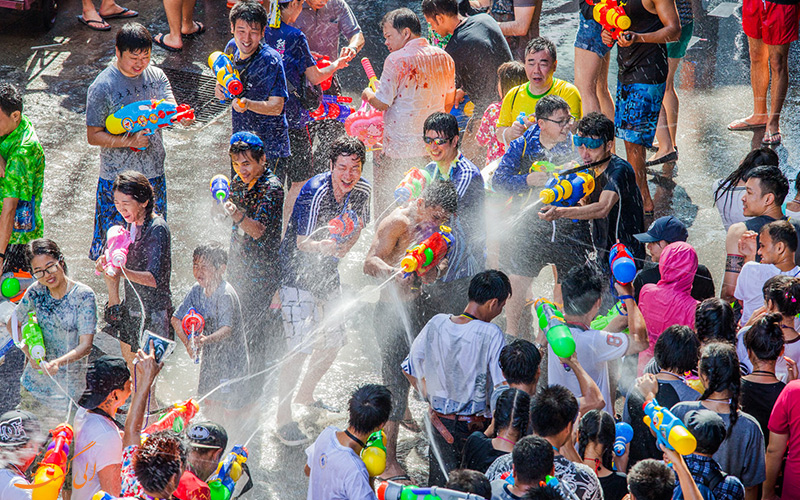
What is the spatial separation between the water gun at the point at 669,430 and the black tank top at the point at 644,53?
4.22 meters

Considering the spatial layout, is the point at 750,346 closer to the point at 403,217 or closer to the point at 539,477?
the point at 539,477

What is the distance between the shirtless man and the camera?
5463 mm

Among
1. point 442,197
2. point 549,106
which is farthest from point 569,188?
point 442,197

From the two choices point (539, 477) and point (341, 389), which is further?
point (341, 389)

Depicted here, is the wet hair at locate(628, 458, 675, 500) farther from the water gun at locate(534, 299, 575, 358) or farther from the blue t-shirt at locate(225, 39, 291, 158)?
the blue t-shirt at locate(225, 39, 291, 158)

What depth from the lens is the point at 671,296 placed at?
5137 mm

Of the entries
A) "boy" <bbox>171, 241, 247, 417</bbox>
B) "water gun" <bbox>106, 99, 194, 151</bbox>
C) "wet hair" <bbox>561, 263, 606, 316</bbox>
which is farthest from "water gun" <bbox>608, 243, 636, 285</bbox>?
"water gun" <bbox>106, 99, 194, 151</bbox>

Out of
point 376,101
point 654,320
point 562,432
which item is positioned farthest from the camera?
point 376,101

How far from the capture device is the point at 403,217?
18.1 feet

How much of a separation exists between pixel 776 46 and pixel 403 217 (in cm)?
480

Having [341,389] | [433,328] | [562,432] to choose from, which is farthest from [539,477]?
[341,389]

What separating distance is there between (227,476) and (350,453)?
64cm

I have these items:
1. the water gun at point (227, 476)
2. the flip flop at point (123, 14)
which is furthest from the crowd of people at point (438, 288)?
the flip flop at point (123, 14)

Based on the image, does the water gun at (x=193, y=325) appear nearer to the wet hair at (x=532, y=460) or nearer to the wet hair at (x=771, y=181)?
the wet hair at (x=532, y=460)
